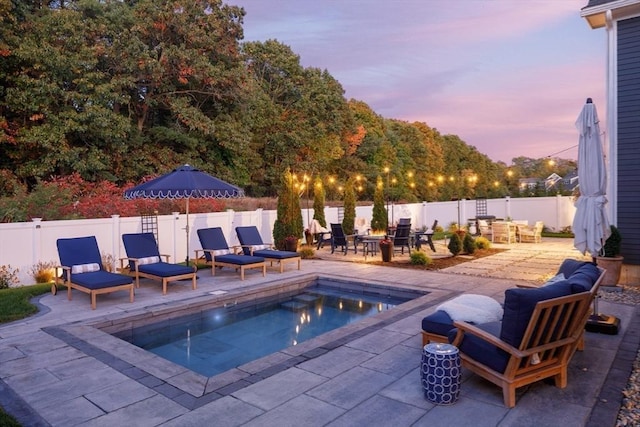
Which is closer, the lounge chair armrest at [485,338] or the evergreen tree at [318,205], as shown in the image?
the lounge chair armrest at [485,338]

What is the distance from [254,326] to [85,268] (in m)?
3.27

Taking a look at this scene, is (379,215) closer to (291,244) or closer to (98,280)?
(291,244)

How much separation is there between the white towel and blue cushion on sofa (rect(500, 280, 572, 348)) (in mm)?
818

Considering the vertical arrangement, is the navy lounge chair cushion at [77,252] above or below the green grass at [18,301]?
above

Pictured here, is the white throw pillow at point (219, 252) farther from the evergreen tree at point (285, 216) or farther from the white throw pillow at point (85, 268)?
the evergreen tree at point (285, 216)

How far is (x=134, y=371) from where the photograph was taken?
13.3 ft

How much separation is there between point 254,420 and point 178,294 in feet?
15.9

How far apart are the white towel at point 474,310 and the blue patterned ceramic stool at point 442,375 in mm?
904

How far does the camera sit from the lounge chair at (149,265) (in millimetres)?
7578

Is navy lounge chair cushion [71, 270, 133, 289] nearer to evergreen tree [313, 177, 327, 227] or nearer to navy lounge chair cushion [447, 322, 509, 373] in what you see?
navy lounge chair cushion [447, 322, 509, 373]

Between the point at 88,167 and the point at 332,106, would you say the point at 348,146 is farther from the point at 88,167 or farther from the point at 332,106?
the point at 88,167

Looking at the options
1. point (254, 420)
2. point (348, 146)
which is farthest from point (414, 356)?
point (348, 146)

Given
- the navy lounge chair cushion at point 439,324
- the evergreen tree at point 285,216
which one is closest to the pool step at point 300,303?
the navy lounge chair cushion at point 439,324

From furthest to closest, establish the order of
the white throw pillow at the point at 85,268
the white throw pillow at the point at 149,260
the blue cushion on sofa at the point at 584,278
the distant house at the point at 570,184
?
the distant house at the point at 570,184 < the white throw pillow at the point at 149,260 < the white throw pillow at the point at 85,268 < the blue cushion on sofa at the point at 584,278
